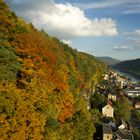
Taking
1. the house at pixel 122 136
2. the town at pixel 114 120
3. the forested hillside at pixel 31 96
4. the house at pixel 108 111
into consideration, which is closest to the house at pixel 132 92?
the town at pixel 114 120

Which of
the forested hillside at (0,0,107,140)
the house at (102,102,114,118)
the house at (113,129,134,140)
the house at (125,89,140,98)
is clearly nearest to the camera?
the forested hillside at (0,0,107,140)

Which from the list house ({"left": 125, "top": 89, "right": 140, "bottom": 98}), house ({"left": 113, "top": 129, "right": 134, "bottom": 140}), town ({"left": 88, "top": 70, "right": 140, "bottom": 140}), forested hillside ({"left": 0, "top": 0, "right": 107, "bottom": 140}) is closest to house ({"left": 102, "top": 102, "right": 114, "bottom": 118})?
town ({"left": 88, "top": 70, "right": 140, "bottom": 140})

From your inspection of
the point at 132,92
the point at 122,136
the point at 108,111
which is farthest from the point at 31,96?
the point at 132,92

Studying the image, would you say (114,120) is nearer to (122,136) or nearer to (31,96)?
(122,136)

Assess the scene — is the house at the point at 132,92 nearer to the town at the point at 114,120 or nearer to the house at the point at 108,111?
the town at the point at 114,120

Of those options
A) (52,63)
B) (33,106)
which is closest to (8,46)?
(33,106)

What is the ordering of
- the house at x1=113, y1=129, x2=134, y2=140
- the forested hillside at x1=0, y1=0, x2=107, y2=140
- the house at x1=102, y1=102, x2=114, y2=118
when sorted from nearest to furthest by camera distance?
the forested hillside at x1=0, y1=0, x2=107, y2=140
the house at x1=113, y1=129, x2=134, y2=140
the house at x1=102, y1=102, x2=114, y2=118

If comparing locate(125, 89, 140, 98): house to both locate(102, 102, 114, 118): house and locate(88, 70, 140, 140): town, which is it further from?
locate(102, 102, 114, 118): house

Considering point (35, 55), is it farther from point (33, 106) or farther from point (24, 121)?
point (24, 121)
